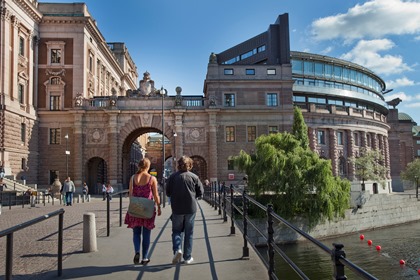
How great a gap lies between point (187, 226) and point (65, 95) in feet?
125

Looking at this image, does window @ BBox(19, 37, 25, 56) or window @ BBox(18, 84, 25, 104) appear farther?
window @ BBox(19, 37, 25, 56)

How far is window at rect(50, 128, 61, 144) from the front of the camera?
3972cm

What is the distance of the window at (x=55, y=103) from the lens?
4054 cm

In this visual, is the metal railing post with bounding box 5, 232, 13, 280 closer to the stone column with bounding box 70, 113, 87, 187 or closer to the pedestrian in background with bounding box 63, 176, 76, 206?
the pedestrian in background with bounding box 63, 176, 76, 206

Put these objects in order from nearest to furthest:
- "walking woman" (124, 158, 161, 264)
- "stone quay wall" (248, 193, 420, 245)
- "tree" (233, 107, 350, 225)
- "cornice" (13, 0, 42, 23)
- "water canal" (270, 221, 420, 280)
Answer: "walking woman" (124, 158, 161, 264), "water canal" (270, 221, 420, 280), "stone quay wall" (248, 193, 420, 245), "tree" (233, 107, 350, 225), "cornice" (13, 0, 42, 23)

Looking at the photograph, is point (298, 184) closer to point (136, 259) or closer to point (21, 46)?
point (136, 259)

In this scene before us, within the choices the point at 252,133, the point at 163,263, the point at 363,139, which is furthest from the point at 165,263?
the point at 363,139

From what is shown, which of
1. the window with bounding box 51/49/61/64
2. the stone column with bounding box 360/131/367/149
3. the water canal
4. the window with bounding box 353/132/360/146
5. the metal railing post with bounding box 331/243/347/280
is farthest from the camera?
the stone column with bounding box 360/131/367/149

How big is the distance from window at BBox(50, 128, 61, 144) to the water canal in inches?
1065

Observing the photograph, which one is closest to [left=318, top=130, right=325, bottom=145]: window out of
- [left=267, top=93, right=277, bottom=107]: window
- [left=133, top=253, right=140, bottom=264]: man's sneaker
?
[left=267, top=93, right=277, bottom=107]: window

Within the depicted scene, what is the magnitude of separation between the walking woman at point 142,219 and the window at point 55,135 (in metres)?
35.9

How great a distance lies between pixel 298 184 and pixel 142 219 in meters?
19.2

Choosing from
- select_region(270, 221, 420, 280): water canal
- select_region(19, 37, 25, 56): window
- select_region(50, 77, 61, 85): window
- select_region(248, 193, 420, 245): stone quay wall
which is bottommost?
select_region(270, 221, 420, 280): water canal

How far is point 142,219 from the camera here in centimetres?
653
